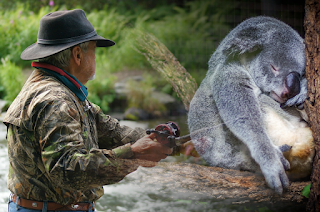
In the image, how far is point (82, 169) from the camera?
3.93 ft

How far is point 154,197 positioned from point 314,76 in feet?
6.64

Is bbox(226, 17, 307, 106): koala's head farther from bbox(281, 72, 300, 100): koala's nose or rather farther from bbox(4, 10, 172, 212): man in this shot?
bbox(4, 10, 172, 212): man

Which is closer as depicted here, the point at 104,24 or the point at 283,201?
the point at 283,201

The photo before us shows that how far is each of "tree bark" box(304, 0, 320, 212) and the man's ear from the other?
3.65 feet

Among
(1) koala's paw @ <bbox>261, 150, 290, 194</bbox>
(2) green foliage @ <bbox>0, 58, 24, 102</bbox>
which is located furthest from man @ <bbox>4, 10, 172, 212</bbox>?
(2) green foliage @ <bbox>0, 58, 24, 102</bbox>

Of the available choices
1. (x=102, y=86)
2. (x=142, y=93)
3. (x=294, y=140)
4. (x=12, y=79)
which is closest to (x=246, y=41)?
(x=294, y=140)

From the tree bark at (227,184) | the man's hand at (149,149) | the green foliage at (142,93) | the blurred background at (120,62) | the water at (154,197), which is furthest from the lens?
the green foliage at (142,93)

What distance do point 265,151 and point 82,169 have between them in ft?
2.78

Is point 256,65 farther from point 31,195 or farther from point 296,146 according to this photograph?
point 31,195

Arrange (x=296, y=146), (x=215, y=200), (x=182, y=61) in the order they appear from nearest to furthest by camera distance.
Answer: (x=296, y=146) < (x=215, y=200) < (x=182, y=61)

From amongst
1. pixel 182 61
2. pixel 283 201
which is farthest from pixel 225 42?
pixel 283 201

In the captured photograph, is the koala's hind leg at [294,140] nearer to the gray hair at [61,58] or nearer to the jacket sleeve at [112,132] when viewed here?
the jacket sleeve at [112,132]

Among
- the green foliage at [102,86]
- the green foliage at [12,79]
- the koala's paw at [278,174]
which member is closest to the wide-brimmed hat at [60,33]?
the koala's paw at [278,174]

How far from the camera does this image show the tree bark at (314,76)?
1.44m
